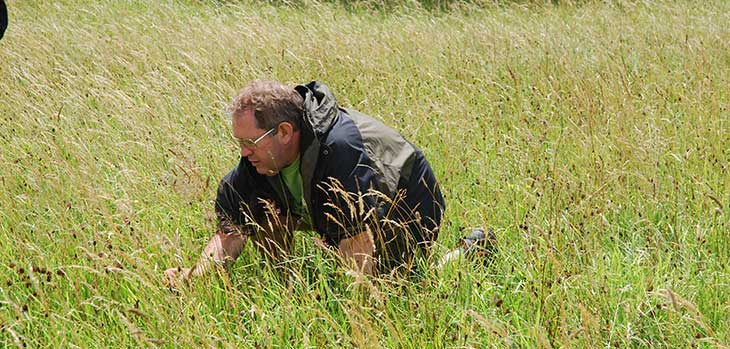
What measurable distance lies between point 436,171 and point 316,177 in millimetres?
1358

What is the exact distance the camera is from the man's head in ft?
9.77

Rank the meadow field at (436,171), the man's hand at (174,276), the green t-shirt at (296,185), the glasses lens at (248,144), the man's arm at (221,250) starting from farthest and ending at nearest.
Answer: the green t-shirt at (296,185) → the glasses lens at (248,144) → the man's arm at (221,250) → the man's hand at (174,276) → the meadow field at (436,171)

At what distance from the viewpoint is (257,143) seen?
2988mm

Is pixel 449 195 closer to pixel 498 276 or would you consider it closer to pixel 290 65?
pixel 498 276

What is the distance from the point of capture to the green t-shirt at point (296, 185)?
10.5 ft

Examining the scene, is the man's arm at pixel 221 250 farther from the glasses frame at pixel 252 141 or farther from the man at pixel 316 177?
the glasses frame at pixel 252 141

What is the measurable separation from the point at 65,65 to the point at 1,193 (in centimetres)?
294

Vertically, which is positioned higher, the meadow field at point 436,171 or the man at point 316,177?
the man at point 316,177

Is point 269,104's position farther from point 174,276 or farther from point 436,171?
point 436,171

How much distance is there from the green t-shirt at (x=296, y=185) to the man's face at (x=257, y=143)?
12cm

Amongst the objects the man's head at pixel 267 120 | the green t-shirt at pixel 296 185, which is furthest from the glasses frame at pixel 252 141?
the green t-shirt at pixel 296 185

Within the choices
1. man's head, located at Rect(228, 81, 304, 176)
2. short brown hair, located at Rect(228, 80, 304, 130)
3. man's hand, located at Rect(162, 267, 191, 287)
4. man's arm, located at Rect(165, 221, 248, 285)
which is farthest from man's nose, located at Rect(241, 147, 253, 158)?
man's hand, located at Rect(162, 267, 191, 287)

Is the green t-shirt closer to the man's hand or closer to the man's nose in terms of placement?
the man's nose

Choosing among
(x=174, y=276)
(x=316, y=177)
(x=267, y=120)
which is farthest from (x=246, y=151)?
(x=174, y=276)
